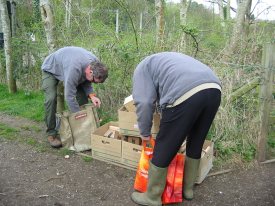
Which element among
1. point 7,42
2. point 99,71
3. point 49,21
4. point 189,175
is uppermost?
point 49,21

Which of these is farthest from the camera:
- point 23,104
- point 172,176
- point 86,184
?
point 23,104

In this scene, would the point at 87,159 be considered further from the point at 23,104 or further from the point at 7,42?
the point at 7,42

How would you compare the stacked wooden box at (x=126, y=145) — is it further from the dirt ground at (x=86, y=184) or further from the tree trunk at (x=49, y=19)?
the tree trunk at (x=49, y=19)

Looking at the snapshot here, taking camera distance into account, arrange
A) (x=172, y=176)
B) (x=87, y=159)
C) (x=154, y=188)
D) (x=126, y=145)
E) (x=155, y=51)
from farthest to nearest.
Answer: (x=155, y=51) → (x=87, y=159) → (x=126, y=145) → (x=172, y=176) → (x=154, y=188)

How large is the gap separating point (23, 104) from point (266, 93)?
5.25 m

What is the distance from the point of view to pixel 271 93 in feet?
13.3

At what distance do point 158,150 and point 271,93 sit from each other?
76.7 inches

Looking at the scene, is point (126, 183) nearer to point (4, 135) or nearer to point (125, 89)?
point (125, 89)

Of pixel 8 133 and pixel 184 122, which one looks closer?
pixel 184 122

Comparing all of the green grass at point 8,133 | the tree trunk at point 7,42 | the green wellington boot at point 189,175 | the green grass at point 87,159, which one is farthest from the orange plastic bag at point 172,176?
the tree trunk at point 7,42

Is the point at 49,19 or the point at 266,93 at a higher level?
the point at 49,19

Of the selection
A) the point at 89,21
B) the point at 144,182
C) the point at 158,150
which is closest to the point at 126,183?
the point at 144,182

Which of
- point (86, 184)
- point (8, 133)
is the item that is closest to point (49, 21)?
point (8, 133)

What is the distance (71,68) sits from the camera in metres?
4.26
